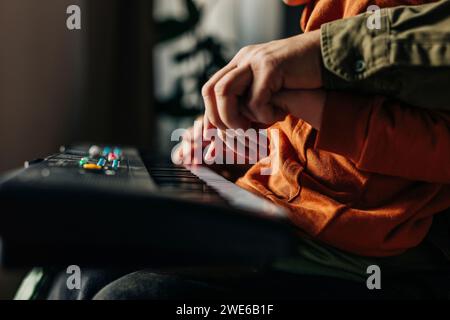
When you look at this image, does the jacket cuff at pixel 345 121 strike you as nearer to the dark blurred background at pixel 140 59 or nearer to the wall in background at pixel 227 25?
the dark blurred background at pixel 140 59

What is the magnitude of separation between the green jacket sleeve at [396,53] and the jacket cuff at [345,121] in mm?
16

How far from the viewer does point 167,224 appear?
269 mm

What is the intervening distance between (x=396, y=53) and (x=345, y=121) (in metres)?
0.07

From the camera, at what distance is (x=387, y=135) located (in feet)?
1.29

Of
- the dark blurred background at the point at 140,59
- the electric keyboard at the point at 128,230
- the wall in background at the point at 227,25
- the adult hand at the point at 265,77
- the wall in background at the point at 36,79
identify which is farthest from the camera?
the wall in background at the point at 227,25

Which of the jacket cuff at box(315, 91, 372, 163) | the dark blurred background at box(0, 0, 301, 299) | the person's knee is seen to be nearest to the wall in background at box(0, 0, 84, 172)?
the dark blurred background at box(0, 0, 301, 299)

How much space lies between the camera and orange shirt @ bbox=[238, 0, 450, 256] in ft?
1.30

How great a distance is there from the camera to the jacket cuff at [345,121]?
1.31 feet

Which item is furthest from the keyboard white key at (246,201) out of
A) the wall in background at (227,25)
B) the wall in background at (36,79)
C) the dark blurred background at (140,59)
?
the wall in background at (227,25)

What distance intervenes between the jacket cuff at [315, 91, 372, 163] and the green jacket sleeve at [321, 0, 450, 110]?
0.02 meters

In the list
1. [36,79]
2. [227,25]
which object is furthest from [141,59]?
[36,79]

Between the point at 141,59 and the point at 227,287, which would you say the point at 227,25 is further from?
the point at 227,287

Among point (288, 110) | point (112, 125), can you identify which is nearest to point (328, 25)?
point (288, 110)
